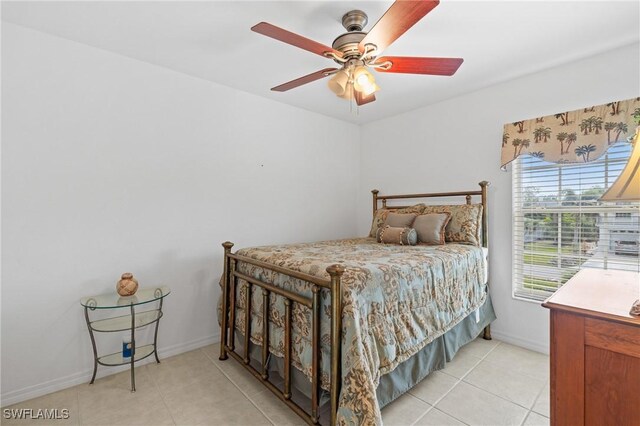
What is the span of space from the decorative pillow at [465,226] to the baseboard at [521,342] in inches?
35.6

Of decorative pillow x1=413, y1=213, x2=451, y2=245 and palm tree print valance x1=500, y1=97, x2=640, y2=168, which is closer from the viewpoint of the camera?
palm tree print valance x1=500, y1=97, x2=640, y2=168

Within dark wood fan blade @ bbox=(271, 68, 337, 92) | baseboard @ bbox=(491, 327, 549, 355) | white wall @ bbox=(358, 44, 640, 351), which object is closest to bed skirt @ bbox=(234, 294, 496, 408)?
baseboard @ bbox=(491, 327, 549, 355)

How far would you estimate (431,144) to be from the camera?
342 cm

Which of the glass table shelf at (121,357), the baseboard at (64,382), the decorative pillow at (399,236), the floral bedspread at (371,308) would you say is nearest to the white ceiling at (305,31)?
the decorative pillow at (399,236)

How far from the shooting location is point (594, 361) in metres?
1.11

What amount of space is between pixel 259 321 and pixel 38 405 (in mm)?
1461

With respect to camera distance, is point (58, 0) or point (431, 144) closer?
point (58, 0)

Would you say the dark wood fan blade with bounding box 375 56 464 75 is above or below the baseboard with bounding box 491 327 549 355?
above

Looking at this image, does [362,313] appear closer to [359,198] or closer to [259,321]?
[259,321]

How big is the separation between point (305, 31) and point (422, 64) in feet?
2.67

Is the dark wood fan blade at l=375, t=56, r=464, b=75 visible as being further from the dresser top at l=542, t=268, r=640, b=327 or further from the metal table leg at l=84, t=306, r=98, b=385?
the metal table leg at l=84, t=306, r=98, b=385

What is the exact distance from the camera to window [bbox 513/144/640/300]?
7.43ft

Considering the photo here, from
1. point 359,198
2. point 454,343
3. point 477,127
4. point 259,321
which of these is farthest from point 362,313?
point 359,198

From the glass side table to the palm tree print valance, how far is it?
3242 mm
